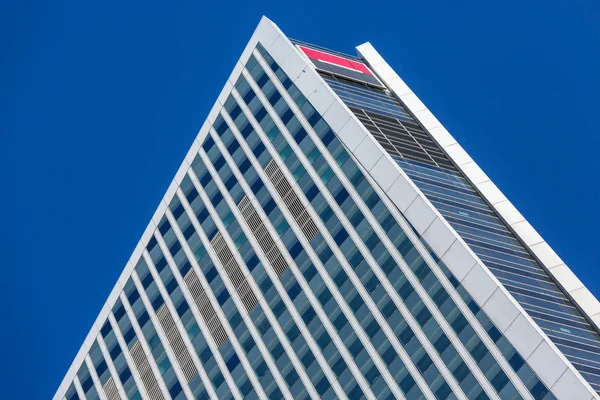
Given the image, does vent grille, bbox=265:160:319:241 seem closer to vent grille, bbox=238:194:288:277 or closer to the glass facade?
vent grille, bbox=238:194:288:277

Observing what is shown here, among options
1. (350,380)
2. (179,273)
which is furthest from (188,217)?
(350,380)

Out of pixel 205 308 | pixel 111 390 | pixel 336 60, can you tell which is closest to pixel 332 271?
pixel 205 308

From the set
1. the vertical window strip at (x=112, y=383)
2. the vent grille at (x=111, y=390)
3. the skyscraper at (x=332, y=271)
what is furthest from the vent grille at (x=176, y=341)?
the vent grille at (x=111, y=390)

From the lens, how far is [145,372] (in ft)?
421

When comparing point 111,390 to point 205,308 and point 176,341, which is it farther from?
point 205,308

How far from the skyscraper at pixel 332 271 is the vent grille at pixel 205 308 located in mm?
177

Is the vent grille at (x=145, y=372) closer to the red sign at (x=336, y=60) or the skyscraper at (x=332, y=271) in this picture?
the skyscraper at (x=332, y=271)

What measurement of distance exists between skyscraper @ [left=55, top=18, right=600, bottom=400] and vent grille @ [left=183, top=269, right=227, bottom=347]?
0.18 m

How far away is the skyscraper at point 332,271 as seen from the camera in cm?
10462

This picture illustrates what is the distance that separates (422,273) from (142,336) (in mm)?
32033

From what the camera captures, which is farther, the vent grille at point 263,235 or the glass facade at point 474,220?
the vent grille at point 263,235

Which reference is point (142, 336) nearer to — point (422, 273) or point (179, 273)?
point (179, 273)

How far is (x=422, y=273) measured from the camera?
10912 centimetres

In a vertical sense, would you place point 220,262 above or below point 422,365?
above
